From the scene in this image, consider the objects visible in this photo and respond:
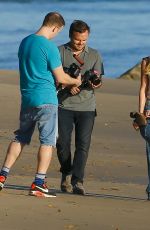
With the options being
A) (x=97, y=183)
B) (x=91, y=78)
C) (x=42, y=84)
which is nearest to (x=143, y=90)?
(x=91, y=78)

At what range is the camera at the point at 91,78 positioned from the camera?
10805mm

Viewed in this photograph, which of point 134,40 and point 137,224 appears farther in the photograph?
point 134,40

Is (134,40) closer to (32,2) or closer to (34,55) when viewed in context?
(32,2)

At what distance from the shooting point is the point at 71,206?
965cm

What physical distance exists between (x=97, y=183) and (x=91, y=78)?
1799 millimetres

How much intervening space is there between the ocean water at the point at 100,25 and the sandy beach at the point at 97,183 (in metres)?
12.9

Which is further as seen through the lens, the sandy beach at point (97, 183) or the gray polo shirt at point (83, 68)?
the gray polo shirt at point (83, 68)

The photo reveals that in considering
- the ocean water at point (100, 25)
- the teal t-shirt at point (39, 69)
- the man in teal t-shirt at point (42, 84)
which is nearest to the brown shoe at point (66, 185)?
the man in teal t-shirt at point (42, 84)

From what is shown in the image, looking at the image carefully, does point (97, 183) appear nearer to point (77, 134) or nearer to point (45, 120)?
point (77, 134)

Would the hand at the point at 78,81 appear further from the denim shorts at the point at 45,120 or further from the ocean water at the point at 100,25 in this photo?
the ocean water at the point at 100,25

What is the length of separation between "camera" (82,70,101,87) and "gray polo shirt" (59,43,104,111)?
0.30ft

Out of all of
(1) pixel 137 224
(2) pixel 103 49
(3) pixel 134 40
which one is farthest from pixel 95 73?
(3) pixel 134 40

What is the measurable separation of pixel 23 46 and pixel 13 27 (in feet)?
123

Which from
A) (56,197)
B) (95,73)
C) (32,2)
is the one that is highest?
(95,73)
